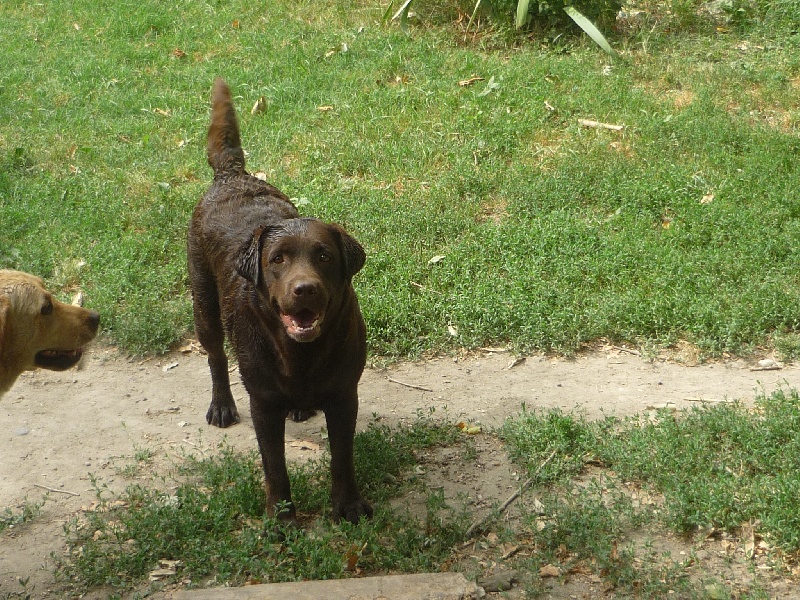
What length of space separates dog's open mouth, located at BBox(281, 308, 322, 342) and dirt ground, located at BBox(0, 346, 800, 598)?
1.40m

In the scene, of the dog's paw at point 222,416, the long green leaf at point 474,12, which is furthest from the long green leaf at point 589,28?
the dog's paw at point 222,416

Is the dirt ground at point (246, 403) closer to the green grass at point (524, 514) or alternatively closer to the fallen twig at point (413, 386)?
the fallen twig at point (413, 386)

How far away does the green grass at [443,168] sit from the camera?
6566 mm

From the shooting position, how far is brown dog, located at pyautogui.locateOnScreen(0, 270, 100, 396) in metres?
4.60

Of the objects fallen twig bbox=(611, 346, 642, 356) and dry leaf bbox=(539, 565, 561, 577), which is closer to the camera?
dry leaf bbox=(539, 565, 561, 577)

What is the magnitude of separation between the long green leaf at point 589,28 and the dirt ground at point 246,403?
15.7 feet

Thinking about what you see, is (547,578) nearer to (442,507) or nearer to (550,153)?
(442,507)

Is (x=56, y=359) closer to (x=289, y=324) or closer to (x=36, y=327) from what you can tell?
(x=36, y=327)

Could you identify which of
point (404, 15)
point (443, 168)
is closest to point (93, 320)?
point (443, 168)

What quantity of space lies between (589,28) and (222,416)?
6399mm

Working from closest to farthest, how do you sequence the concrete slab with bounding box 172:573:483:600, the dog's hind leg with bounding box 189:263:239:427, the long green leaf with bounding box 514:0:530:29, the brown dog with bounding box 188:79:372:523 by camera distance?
the concrete slab with bounding box 172:573:483:600 → the brown dog with bounding box 188:79:372:523 → the dog's hind leg with bounding box 189:263:239:427 → the long green leaf with bounding box 514:0:530:29

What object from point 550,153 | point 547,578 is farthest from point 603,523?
point 550,153

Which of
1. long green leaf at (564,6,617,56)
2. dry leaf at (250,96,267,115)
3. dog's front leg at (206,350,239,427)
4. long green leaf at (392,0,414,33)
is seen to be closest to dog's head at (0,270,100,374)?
dog's front leg at (206,350,239,427)

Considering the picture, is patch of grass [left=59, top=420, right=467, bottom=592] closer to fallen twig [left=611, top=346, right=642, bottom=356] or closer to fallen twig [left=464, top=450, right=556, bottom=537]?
fallen twig [left=464, top=450, right=556, bottom=537]
